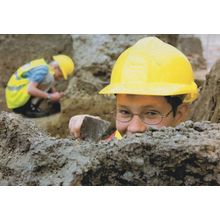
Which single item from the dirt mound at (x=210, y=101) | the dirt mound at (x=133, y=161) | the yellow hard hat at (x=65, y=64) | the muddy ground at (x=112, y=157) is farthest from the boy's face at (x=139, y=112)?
the yellow hard hat at (x=65, y=64)

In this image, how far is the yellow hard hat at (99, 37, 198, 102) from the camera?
10.6 ft

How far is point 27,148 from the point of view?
7.43ft

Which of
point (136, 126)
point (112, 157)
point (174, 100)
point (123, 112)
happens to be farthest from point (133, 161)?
point (174, 100)

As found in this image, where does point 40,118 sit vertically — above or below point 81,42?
below

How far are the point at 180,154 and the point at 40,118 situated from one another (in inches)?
202

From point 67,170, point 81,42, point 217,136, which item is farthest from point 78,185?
point 81,42

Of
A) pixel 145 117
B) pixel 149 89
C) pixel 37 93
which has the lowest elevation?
pixel 37 93

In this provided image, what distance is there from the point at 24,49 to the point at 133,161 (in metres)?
5.73

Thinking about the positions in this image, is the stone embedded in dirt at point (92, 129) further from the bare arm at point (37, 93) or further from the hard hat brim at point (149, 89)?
the bare arm at point (37, 93)

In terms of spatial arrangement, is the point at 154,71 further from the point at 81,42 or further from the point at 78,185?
the point at 81,42

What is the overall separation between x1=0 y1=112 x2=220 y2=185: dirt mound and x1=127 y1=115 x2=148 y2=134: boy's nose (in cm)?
92

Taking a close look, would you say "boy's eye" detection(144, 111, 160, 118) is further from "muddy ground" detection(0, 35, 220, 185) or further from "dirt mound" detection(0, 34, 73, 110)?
"dirt mound" detection(0, 34, 73, 110)

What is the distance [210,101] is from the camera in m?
3.47

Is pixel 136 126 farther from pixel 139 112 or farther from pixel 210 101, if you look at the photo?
pixel 210 101
